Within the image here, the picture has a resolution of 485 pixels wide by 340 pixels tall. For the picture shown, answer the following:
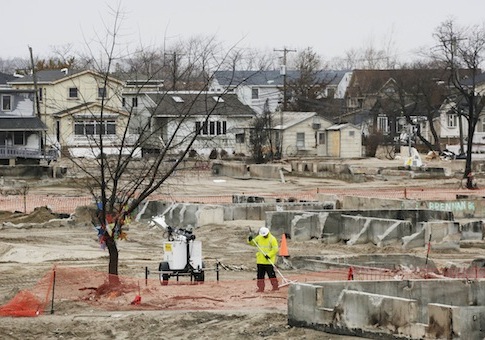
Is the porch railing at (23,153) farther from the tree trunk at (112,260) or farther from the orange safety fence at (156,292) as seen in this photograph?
the tree trunk at (112,260)

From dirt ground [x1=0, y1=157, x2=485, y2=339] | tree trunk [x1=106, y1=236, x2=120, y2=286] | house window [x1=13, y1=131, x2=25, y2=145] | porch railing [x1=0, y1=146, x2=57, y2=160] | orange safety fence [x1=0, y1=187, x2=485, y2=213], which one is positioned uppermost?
house window [x1=13, y1=131, x2=25, y2=145]

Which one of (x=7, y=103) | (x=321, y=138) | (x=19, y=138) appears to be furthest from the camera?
(x=321, y=138)

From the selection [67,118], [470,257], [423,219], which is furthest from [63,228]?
[67,118]

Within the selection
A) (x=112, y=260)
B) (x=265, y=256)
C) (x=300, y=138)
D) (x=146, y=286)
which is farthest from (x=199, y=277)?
(x=300, y=138)

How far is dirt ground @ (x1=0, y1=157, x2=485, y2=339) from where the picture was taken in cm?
1702

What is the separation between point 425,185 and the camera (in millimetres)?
53719

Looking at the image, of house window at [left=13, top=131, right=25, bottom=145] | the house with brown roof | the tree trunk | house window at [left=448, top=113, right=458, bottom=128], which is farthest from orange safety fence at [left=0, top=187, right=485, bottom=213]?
house window at [left=448, top=113, right=458, bottom=128]

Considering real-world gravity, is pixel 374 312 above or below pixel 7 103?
below

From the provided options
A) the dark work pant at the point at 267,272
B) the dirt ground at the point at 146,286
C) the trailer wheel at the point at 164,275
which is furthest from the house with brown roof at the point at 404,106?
the dark work pant at the point at 267,272

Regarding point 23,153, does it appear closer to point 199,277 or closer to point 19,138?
point 19,138

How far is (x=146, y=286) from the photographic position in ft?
68.3

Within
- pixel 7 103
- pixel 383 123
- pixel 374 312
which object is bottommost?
pixel 374 312

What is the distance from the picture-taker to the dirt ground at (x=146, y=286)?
670 inches

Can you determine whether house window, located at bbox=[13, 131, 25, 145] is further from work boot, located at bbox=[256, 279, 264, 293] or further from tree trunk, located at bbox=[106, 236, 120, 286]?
work boot, located at bbox=[256, 279, 264, 293]
